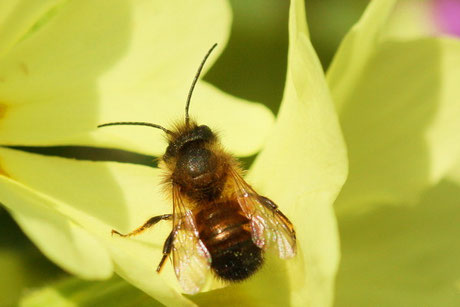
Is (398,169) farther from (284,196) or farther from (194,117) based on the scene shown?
(194,117)

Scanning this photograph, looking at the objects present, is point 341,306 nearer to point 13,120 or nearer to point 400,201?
point 400,201

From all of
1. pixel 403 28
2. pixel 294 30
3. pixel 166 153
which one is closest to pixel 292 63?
pixel 294 30

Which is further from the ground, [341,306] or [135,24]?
[135,24]

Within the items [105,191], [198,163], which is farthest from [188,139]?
[105,191]

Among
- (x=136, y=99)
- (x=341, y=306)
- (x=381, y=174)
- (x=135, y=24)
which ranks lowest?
(x=341, y=306)

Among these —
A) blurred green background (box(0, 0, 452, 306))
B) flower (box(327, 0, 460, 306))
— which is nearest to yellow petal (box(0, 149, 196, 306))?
flower (box(327, 0, 460, 306))

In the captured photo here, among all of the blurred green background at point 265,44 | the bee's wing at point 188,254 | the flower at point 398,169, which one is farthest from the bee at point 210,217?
the blurred green background at point 265,44

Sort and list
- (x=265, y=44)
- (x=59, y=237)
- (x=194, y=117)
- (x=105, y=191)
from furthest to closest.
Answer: (x=265, y=44) → (x=194, y=117) → (x=105, y=191) → (x=59, y=237)

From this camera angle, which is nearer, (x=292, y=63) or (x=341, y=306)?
(x=292, y=63)

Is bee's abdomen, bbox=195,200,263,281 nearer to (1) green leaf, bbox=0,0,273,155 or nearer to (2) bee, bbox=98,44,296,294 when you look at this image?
(2) bee, bbox=98,44,296,294
